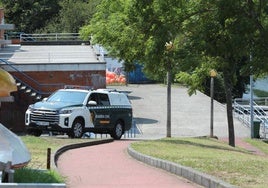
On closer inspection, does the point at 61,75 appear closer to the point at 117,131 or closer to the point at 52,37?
the point at 117,131

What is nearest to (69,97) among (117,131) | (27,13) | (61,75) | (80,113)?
(80,113)

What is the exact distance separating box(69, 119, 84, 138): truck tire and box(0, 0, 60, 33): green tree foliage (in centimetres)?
5082

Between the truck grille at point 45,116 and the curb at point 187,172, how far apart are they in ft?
27.7

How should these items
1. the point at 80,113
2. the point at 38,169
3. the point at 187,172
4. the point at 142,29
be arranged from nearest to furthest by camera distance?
the point at 38,169 → the point at 187,172 → the point at 142,29 → the point at 80,113

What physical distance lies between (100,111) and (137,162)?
33.4 feet

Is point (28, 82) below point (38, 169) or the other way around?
the other way around

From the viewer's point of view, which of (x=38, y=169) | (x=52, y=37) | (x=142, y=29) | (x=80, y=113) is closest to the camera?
(x=38, y=169)

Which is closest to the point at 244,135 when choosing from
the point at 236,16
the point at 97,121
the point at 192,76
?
the point at 192,76

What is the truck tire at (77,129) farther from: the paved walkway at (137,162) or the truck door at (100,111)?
the paved walkway at (137,162)

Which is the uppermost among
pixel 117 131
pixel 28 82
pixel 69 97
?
pixel 28 82

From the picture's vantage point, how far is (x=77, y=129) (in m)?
24.1

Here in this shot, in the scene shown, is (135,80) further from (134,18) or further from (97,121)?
(134,18)

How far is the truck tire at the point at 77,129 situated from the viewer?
2382 cm

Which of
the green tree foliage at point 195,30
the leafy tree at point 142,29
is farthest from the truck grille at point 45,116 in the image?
the green tree foliage at point 195,30
